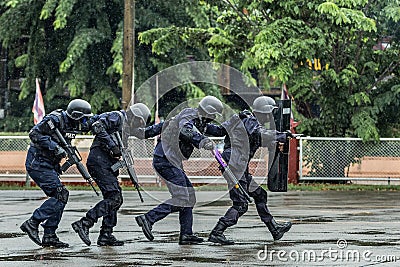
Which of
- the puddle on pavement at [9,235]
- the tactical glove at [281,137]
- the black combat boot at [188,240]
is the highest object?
the tactical glove at [281,137]

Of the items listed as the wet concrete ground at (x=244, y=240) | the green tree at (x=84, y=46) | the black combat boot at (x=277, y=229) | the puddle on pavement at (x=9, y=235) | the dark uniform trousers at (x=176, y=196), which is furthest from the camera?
the green tree at (x=84, y=46)

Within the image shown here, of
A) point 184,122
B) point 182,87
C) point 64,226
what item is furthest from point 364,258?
point 182,87

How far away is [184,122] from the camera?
11.2 metres

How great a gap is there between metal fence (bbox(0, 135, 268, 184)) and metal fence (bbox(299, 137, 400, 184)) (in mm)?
2307

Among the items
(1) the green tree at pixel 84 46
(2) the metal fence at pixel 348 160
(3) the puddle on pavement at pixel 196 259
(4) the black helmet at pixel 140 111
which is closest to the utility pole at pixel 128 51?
(2) the metal fence at pixel 348 160

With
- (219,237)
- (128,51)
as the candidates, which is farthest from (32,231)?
(128,51)

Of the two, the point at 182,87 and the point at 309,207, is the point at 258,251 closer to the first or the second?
the point at 309,207

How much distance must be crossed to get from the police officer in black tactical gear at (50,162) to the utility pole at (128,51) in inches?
488

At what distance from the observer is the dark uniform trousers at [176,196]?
11312 mm

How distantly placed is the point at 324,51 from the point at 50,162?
14.4 meters

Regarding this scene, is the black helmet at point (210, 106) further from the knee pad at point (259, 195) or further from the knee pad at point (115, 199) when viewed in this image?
the knee pad at point (115, 199)

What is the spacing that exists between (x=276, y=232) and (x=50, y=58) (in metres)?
24.0

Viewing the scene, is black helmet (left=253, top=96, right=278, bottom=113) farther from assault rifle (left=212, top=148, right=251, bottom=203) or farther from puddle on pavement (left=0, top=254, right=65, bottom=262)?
puddle on pavement (left=0, top=254, right=65, bottom=262)

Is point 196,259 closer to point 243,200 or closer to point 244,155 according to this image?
point 243,200
